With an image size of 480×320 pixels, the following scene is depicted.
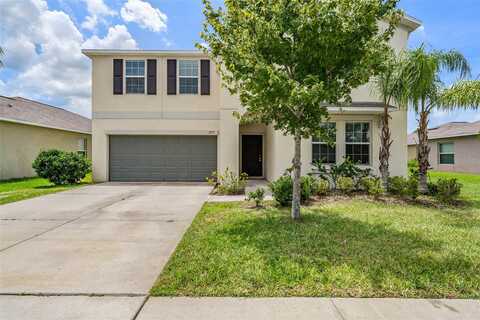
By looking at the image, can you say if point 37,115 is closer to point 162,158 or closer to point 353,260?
point 162,158

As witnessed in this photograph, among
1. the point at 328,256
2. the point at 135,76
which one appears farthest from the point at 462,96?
the point at 135,76

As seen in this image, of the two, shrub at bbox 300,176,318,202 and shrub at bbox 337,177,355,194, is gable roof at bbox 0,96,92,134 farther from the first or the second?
shrub at bbox 337,177,355,194

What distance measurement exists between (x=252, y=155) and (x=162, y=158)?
485 cm

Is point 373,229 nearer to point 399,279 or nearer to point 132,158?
point 399,279

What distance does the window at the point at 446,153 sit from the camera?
2127 centimetres

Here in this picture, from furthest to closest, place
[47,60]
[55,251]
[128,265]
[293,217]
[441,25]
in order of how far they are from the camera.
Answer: [47,60]
[441,25]
[293,217]
[55,251]
[128,265]

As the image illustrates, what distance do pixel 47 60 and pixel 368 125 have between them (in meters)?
18.1

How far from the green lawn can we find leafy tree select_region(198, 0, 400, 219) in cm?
225

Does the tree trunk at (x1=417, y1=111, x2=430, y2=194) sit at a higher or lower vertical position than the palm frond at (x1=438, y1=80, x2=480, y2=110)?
lower

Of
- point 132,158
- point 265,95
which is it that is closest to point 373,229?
point 265,95

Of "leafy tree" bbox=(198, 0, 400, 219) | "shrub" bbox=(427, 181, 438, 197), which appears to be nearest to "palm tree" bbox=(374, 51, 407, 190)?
"shrub" bbox=(427, 181, 438, 197)

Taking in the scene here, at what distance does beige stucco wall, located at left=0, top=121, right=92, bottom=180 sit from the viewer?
14914 millimetres

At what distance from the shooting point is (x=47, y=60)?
16266 mm

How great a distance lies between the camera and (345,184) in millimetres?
9359
